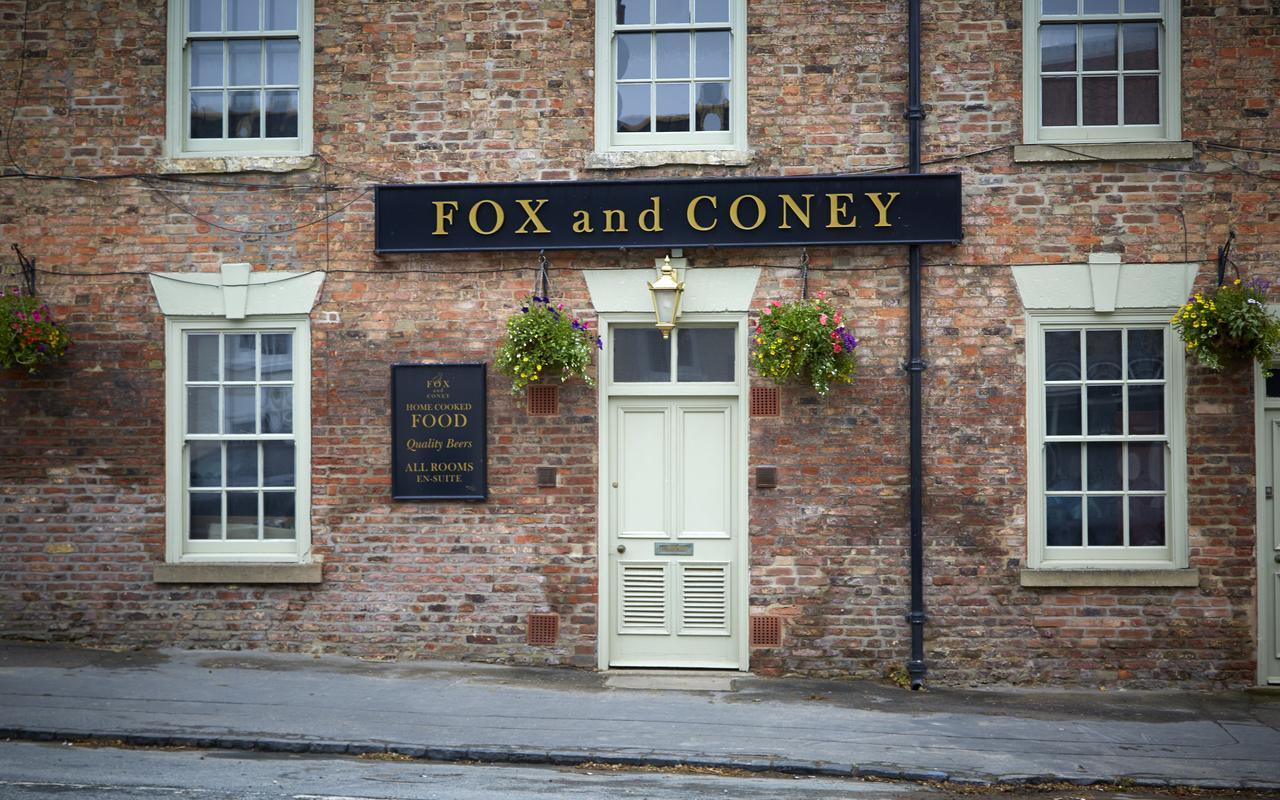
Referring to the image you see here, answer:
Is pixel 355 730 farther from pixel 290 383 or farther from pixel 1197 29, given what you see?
pixel 1197 29

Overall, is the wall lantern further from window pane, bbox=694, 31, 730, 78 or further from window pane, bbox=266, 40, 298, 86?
window pane, bbox=266, 40, 298, 86

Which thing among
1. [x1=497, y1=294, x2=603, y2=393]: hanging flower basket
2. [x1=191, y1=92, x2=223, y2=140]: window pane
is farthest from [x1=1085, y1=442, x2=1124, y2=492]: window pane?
[x1=191, y1=92, x2=223, y2=140]: window pane

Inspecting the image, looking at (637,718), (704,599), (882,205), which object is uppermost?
(882,205)

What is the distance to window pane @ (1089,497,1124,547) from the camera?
977cm

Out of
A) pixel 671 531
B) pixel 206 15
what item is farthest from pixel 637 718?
pixel 206 15

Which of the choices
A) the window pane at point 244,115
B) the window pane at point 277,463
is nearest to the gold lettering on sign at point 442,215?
the window pane at point 244,115

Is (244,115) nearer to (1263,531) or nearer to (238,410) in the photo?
(238,410)

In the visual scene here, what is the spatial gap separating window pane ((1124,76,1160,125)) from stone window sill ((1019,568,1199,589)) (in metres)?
3.65

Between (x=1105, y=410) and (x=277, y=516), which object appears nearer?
(x=1105, y=410)

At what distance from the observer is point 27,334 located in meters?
9.73

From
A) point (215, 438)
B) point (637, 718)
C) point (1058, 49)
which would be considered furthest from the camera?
point (215, 438)

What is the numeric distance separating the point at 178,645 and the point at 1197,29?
385 inches

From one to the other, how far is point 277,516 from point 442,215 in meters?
2.91

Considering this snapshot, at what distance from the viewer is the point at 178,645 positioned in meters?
10.1
